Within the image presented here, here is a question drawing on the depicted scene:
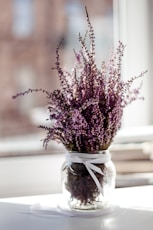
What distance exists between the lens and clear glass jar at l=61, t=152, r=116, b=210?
3.57 feet

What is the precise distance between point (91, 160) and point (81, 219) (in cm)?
14

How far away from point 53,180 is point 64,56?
0.38 metres

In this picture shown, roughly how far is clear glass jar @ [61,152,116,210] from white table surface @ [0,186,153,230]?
0.13ft

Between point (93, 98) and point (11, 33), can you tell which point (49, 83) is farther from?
point (93, 98)

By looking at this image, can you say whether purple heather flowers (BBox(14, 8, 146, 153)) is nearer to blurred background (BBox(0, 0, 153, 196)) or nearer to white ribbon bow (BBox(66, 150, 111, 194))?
white ribbon bow (BBox(66, 150, 111, 194))

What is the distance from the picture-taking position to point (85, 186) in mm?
1084

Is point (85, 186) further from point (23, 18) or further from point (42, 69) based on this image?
point (23, 18)

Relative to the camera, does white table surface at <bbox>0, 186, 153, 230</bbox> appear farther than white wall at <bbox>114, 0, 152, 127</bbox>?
No

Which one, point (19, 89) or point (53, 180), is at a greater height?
point (19, 89)

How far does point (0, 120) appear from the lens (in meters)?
1.35

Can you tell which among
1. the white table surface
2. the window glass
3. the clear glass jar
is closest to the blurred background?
the window glass

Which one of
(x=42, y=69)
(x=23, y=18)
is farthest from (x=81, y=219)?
(x=23, y=18)

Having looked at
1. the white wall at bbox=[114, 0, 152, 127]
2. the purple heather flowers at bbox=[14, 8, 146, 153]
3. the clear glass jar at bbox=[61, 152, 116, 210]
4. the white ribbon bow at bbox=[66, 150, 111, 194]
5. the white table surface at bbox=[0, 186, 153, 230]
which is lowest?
the white table surface at bbox=[0, 186, 153, 230]

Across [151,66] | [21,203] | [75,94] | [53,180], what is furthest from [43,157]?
[151,66]
